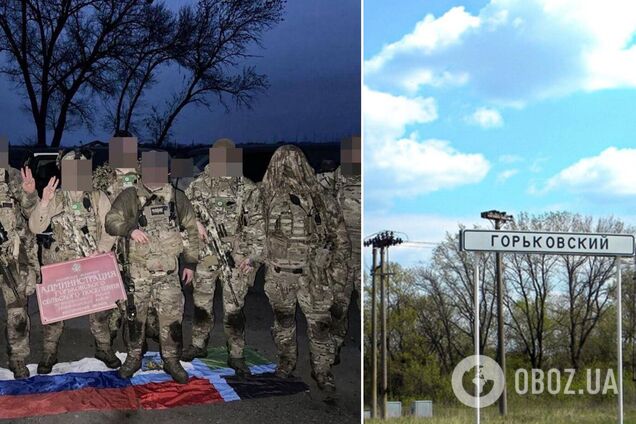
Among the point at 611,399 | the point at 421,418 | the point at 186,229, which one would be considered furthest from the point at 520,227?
the point at 186,229

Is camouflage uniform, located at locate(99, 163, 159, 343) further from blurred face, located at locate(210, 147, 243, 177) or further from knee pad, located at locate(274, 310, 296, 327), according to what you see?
knee pad, located at locate(274, 310, 296, 327)

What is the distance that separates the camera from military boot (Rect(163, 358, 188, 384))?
451cm

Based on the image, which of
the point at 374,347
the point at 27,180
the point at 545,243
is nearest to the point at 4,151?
the point at 27,180

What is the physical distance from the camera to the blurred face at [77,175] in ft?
14.9

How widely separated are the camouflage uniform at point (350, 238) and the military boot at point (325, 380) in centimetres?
19

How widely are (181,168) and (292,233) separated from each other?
865 mm

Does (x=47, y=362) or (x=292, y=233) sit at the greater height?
(x=292, y=233)

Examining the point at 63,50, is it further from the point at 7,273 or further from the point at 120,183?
the point at 7,273

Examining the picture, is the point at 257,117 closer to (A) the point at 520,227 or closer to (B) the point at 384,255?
(B) the point at 384,255

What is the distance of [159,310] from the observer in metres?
4.59

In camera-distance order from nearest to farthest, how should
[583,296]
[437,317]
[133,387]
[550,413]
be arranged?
[133,387]
[550,413]
[583,296]
[437,317]

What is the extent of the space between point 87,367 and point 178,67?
209cm

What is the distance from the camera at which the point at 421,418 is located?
251 inches

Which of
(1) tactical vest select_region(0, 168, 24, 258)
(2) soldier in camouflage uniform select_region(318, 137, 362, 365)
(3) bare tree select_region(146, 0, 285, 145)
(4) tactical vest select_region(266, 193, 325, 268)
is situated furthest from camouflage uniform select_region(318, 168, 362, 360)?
(1) tactical vest select_region(0, 168, 24, 258)
